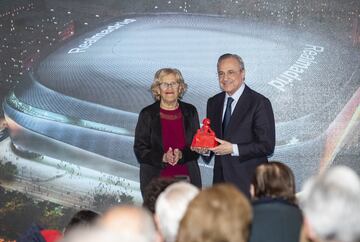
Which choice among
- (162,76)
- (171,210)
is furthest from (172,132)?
(171,210)

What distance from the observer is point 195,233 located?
237cm

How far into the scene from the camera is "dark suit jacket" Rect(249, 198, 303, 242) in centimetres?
286

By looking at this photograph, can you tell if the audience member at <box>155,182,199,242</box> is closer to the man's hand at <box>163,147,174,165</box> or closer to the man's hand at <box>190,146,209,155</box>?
the man's hand at <box>190,146,209,155</box>

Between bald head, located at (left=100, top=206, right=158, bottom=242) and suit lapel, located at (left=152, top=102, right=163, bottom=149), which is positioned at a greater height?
bald head, located at (left=100, top=206, right=158, bottom=242)

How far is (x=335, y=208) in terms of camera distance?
236 cm

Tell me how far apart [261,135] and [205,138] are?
0.38 meters

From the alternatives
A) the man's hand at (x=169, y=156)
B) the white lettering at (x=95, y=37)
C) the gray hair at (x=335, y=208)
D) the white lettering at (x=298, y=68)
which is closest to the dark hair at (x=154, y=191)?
the gray hair at (x=335, y=208)

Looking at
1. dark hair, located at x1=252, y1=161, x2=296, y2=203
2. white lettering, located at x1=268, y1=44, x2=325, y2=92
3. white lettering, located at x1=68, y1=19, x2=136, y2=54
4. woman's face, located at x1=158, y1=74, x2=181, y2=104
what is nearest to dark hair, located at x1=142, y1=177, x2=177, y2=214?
dark hair, located at x1=252, y1=161, x2=296, y2=203

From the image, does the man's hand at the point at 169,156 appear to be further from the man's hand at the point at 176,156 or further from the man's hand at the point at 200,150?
the man's hand at the point at 200,150

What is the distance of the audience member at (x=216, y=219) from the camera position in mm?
2361

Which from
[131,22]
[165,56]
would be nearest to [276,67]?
[165,56]

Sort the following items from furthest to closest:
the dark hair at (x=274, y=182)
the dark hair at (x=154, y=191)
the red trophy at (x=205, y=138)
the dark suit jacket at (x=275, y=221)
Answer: the red trophy at (x=205, y=138) → the dark hair at (x=154, y=191) → the dark hair at (x=274, y=182) → the dark suit jacket at (x=275, y=221)

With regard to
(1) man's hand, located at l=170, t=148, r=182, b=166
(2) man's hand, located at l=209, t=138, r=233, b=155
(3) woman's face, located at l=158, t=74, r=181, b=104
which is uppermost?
(3) woman's face, located at l=158, t=74, r=181, b=104

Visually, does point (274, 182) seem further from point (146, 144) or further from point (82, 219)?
point (146, 144)
